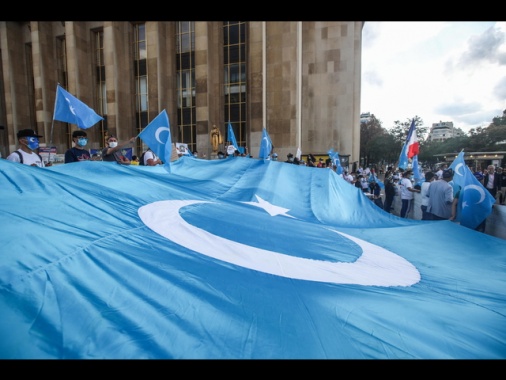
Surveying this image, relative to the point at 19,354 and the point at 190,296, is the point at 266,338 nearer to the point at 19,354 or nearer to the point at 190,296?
the point at 190,296

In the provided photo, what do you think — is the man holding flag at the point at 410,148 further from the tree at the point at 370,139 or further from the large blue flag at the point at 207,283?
the tree at the point at 370,139

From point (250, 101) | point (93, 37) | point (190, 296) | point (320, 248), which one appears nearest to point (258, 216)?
point (320, 248)

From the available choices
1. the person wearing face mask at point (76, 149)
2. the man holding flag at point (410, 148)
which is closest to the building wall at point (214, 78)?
the man holding flag at point (410, 148)

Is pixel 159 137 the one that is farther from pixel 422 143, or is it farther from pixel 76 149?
pixel 422 143

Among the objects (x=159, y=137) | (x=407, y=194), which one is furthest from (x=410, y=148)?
(x=159, y=137)

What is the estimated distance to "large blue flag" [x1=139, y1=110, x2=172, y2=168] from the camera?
5.47 meters

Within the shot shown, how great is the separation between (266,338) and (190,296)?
585 mm

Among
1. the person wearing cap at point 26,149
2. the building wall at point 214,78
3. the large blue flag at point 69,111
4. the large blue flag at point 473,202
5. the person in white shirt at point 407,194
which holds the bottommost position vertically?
the person in white shirt at point 407,194

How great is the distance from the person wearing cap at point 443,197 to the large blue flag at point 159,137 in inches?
248

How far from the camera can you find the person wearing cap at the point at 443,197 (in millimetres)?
6496

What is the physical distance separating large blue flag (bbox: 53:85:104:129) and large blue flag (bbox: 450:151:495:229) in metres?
7.37

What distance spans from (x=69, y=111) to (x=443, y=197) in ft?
28.3
